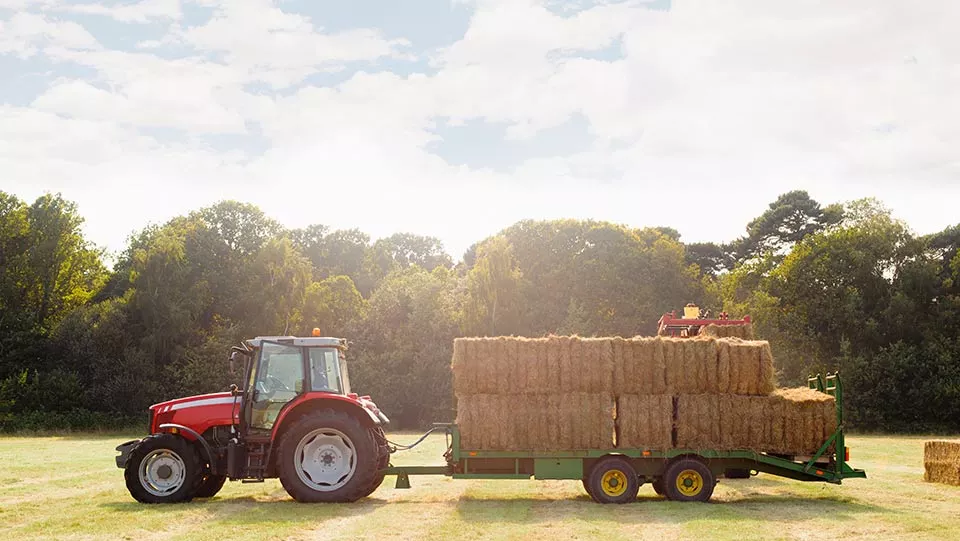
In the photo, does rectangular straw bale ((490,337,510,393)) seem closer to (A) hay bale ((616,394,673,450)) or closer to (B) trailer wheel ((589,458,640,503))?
(A) hay bale ((616,394,673,450))

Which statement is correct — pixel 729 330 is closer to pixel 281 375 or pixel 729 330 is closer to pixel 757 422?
pixel 757 422

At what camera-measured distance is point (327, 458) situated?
14.2 m

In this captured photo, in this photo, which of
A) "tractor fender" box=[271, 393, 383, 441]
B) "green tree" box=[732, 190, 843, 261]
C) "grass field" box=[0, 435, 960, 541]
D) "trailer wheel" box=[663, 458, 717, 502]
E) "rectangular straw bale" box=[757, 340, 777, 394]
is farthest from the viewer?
"green tree" box=[732, 190, 843, 261]

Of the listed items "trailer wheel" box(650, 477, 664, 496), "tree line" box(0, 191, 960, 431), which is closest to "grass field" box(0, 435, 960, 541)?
"trailer wheel" box(650, 477, 664, 496)

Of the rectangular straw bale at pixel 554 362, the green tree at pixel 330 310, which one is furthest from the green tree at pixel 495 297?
the rectangular straw bale at pixel 554 362

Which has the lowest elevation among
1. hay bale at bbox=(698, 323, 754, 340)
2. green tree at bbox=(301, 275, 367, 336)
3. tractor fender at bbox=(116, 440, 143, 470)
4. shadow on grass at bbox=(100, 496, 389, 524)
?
shadow on grass at bbox=(100, 496, 389, 524)

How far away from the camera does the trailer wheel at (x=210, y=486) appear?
14773 mm

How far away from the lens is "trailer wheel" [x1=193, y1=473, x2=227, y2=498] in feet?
48.5

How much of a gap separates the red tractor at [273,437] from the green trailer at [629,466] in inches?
33.0

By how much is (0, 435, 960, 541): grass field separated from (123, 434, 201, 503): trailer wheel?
32cm

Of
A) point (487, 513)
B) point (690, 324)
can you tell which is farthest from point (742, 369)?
point (487, 513)

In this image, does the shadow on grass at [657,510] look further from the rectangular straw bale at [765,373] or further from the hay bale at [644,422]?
the rectangular straw bale at [765,373]

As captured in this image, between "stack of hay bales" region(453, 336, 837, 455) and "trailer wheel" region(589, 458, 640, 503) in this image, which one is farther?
"stack of hay bales" region(453, 336, 837, 455)

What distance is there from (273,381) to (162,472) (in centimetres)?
201
